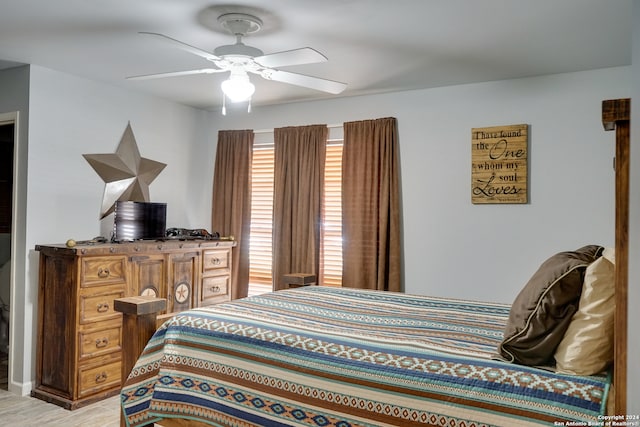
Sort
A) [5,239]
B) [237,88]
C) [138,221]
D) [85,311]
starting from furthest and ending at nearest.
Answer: [5,239] < [138,221] < [85,311] < [237,88]

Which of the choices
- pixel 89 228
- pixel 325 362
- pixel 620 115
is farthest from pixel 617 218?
pixel 89 228

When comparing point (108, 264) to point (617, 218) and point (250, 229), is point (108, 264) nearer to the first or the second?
point (250, 229)

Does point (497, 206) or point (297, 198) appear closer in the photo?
point (497, 206)

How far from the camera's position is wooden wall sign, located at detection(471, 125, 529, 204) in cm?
390

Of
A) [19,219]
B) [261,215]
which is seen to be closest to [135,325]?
[19,219]

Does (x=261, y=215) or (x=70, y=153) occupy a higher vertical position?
(x=70, y=153)

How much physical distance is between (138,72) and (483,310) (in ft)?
10.2

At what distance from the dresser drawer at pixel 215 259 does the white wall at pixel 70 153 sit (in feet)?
2.33

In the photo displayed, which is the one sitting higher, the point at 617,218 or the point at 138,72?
the point at 138,72

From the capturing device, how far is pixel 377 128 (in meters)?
4.46

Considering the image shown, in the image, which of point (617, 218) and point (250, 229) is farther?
point (250, 229)

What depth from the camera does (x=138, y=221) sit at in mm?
4125

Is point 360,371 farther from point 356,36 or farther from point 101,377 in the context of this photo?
point 101,377

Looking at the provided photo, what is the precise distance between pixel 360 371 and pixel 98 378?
8.38ft
